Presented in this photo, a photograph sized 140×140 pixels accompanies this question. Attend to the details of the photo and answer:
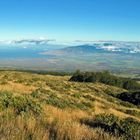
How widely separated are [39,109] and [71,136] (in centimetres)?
367

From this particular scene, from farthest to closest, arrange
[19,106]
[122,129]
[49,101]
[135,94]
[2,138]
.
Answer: [135,94] → [49,101] → [19,106] → [122,129] → [2,138]

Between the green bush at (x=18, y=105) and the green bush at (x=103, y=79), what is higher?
the green bush at (x=18, y=105)

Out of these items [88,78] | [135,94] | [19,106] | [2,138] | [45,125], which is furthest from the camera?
[88,78]

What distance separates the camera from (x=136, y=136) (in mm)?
7527

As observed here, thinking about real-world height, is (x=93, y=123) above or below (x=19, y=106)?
below

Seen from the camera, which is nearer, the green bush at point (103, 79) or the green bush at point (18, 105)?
the green bush at point (18, 105)

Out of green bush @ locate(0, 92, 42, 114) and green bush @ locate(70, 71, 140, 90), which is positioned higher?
green bush @ locate(0, 92, 42, 114)

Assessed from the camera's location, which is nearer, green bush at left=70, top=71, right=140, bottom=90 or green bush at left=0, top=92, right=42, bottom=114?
green bush at left=0, top=92, right=42, bottom=114

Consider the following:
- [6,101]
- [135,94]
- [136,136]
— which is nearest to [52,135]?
[136,136]

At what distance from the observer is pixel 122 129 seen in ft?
26.7

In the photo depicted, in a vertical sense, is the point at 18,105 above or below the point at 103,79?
above

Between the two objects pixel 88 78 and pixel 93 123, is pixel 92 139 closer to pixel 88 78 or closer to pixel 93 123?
pixel 93 123

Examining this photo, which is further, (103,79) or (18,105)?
(103,79)

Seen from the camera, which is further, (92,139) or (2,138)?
(92,139)
